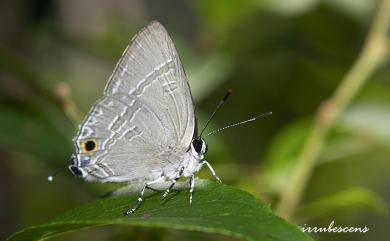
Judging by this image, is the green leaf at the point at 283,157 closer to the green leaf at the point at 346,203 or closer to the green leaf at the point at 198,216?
the green leaf at the point at 346,203

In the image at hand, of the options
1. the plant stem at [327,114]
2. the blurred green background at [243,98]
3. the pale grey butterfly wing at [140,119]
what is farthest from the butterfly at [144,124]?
the plant stem at [327,114]

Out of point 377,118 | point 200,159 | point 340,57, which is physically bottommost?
point 200,159

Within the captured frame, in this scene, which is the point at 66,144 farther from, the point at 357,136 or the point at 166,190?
the point at 357,136

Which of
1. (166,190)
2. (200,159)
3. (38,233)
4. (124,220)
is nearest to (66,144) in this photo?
(200,159)

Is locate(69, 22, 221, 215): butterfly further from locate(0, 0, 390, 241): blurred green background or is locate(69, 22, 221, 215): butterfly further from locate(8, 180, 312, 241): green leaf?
locate(8, 180, 312, 241): green leaf

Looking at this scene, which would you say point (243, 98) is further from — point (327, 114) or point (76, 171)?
point (76, 171)

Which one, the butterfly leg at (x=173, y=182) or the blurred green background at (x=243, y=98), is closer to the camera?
the butterfly leg at (x=173, y=182)
